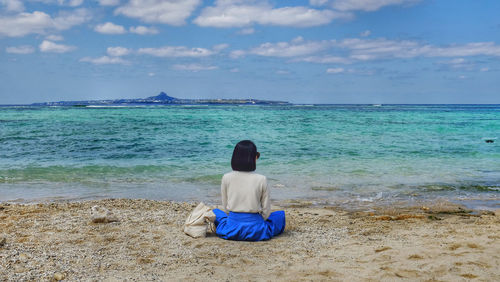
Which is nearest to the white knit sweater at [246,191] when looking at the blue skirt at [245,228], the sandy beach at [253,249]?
the blue skirt at [245,228]

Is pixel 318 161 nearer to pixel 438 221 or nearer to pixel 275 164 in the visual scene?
pixel 275 164

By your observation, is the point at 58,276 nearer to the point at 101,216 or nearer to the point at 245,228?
the point at 101,216

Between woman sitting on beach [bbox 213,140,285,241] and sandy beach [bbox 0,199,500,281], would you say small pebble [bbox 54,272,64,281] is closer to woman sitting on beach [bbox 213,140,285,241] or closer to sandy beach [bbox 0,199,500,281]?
sandy beach [bbox 0,199,500,281]

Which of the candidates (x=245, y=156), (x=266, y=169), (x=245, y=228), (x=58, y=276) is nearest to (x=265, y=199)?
(x=245, y=228)

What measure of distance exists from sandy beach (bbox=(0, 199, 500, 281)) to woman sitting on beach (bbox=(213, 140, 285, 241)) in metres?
0.15

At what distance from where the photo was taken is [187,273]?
4.31 meters

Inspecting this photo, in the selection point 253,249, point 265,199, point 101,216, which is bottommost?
point 253,249

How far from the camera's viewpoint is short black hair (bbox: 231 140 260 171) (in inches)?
207

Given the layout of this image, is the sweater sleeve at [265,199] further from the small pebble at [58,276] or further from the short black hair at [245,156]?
the small pebble at [58,276]

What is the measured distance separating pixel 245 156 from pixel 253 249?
120cm

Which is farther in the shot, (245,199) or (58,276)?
(245,199)

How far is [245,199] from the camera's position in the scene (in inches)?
210

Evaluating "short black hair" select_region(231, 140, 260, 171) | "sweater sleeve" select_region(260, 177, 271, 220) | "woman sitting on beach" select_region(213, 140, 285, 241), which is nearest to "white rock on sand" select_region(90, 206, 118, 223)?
"woman sitting on beach" select_region(213, 140, 285, 241)

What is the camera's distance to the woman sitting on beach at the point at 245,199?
17.4ft
